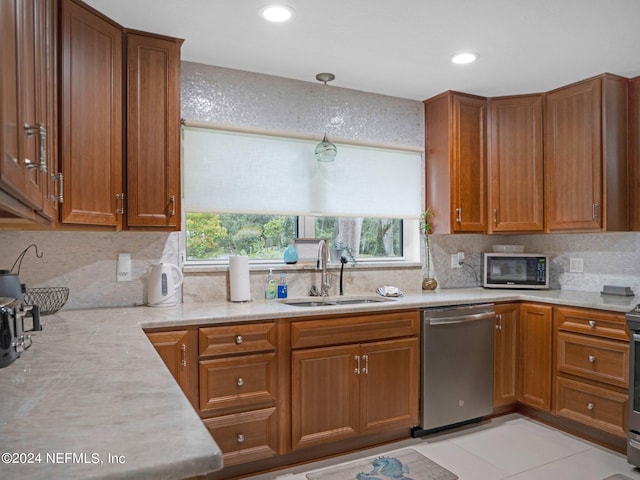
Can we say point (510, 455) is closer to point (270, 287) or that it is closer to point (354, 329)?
point (354, 329)

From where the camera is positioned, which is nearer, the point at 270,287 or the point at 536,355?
the point at 270,287

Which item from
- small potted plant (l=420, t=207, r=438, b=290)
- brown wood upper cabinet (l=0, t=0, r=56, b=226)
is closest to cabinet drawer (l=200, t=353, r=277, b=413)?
brown wood upper cabinet (l=0, t=0, r=56, b=226)

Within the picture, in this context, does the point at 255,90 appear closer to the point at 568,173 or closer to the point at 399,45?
the point at 399,45

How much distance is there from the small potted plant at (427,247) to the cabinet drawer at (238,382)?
5.32ft

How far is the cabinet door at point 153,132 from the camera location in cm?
246

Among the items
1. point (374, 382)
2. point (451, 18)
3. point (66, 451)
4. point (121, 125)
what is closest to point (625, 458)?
point (374, 382)

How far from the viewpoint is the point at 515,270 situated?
370 centimetres

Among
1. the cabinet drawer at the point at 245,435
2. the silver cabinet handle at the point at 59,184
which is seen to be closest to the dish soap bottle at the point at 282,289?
the cabinet drawer at the point at 245,435

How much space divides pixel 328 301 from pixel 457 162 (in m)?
1.47

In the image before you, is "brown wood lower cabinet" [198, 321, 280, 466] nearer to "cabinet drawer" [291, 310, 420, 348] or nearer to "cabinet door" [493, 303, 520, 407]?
"cabinet drawer" [291, 310, 420, 348]

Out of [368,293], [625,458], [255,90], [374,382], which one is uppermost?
[255,90]

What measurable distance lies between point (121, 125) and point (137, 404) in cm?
177

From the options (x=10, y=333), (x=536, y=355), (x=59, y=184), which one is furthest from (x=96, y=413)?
(x=536, y=355)

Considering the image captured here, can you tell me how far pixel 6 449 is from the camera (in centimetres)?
85
